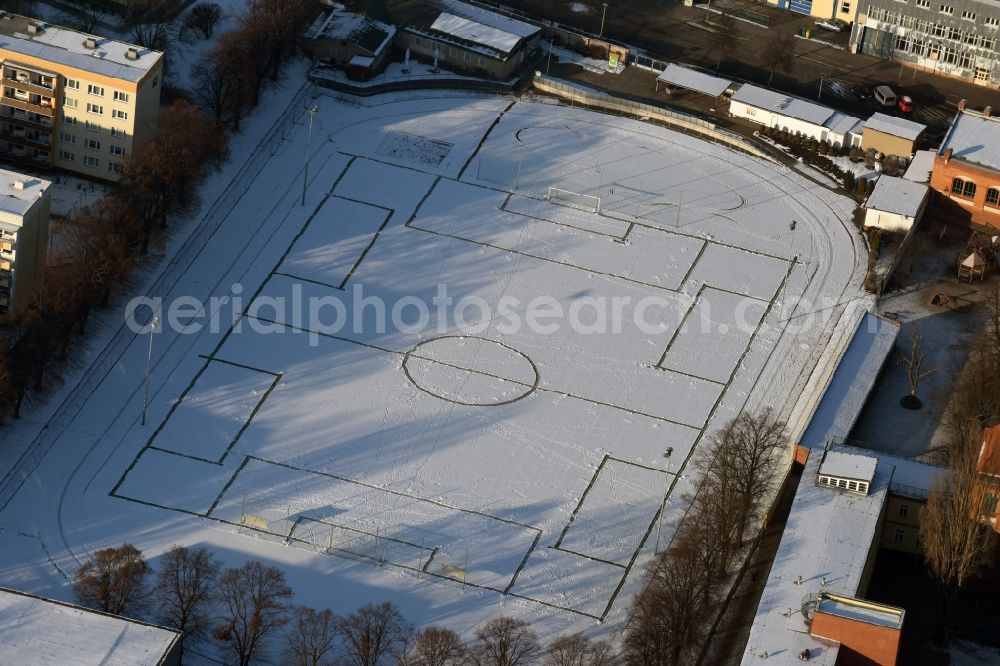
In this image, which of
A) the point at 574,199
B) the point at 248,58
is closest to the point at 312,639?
the point at 574,199

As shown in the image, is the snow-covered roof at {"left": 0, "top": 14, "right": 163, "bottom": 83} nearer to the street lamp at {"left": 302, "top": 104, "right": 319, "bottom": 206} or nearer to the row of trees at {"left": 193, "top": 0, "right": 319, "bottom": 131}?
the row of trees at {"left": 193, "top": 0, "right": 319, "bottom": 131}

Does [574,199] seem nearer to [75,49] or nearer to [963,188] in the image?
[963,188]

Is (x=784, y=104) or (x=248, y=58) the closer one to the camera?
(x=248, y=58)

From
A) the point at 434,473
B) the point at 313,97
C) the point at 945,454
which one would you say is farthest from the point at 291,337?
the point at 945,454

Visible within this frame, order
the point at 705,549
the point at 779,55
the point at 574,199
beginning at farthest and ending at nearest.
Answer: the point at 779,55
the point at 574,199
the point at 705,549

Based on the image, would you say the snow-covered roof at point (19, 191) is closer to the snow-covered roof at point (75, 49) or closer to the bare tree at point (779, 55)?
the snow-covered roof at point (75, 49)

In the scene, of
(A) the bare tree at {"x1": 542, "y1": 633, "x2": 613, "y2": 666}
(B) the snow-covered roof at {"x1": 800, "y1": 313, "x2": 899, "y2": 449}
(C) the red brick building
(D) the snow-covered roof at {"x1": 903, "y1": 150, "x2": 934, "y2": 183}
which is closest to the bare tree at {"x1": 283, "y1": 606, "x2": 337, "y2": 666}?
(A) the bare tree at {"x1": 542, "y1": 633, "x2": 613, "y2": 666}
